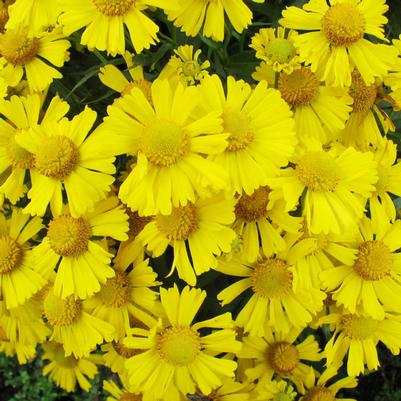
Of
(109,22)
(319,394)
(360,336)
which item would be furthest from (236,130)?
(319,394)

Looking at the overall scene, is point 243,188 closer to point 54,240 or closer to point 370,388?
point 54,240

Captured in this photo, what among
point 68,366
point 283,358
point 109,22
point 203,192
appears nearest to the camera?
point 203,192

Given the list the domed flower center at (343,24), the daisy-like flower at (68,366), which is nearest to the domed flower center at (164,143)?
the domed flower center at (343,24)

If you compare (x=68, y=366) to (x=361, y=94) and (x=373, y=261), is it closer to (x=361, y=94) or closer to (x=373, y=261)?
(x=373, y=261)

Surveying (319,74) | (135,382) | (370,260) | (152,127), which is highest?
(319,74)

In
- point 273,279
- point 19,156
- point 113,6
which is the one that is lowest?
point 273,279

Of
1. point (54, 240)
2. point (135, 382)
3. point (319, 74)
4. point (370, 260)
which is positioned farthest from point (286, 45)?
point (135, 382)
